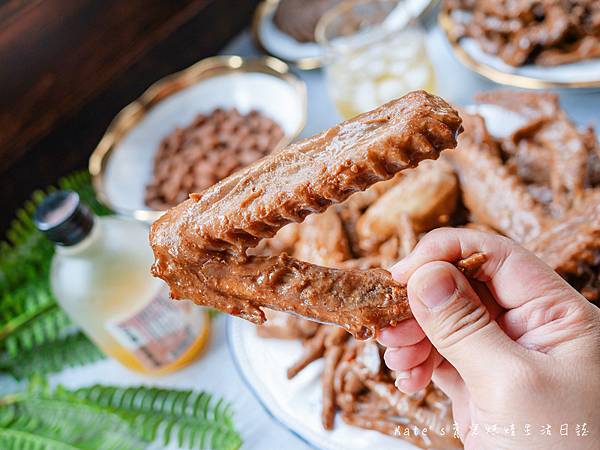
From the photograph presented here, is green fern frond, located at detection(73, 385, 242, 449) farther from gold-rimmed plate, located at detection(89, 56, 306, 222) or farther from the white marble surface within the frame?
gold-rimmed plate, located at detection(89, 56, 306, 222)

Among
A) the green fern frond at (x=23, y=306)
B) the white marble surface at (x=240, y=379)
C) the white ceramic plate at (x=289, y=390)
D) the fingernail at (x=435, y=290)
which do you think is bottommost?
the white marble surface at (x=240, y=379)

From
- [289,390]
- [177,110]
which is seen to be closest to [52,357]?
[289,390]

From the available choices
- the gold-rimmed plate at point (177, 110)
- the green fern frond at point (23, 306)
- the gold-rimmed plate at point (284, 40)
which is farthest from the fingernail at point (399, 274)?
the gold-rimmed plate at point (284, 40)

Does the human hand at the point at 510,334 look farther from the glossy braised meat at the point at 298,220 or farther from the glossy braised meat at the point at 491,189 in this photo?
the glossy braised meat at the point at 491,189

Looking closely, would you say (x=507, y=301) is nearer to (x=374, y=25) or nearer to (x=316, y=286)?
(x=316, y=286)

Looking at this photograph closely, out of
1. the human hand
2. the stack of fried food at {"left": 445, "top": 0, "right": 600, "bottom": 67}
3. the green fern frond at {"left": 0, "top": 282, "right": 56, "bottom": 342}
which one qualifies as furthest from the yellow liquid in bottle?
the stack of fried food at {"left": 445, "top": 0, "right": 600, "bottom": 67}
